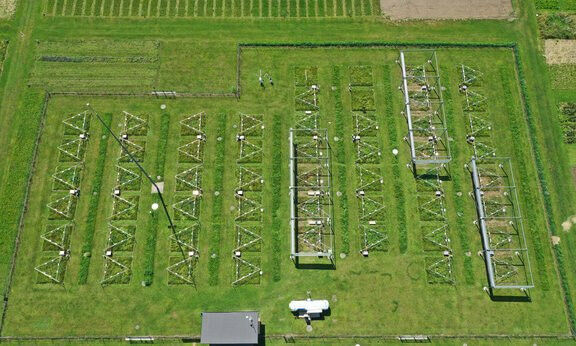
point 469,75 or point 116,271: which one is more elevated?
point 469,75

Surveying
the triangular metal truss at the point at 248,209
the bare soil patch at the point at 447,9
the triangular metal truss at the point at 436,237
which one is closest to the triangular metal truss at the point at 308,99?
the triangular metal truss at the point at 248,209

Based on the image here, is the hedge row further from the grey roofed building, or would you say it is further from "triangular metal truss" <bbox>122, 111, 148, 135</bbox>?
the grey roofed building

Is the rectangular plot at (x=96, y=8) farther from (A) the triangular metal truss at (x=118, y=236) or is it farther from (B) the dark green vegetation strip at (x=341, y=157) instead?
(B) the dark green vegetation strip at (x=341, y=157)

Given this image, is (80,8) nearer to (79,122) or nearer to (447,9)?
(79,122)

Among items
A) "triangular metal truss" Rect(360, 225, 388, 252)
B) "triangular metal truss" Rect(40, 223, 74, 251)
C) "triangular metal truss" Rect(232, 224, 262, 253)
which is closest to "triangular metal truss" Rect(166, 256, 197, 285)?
"triangular metal truss" Rect(232, 224, 262, 253)

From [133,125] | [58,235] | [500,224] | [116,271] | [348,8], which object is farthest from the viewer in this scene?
[348,8]

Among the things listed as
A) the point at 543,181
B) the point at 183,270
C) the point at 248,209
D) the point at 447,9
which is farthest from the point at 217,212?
the point at 447,9
